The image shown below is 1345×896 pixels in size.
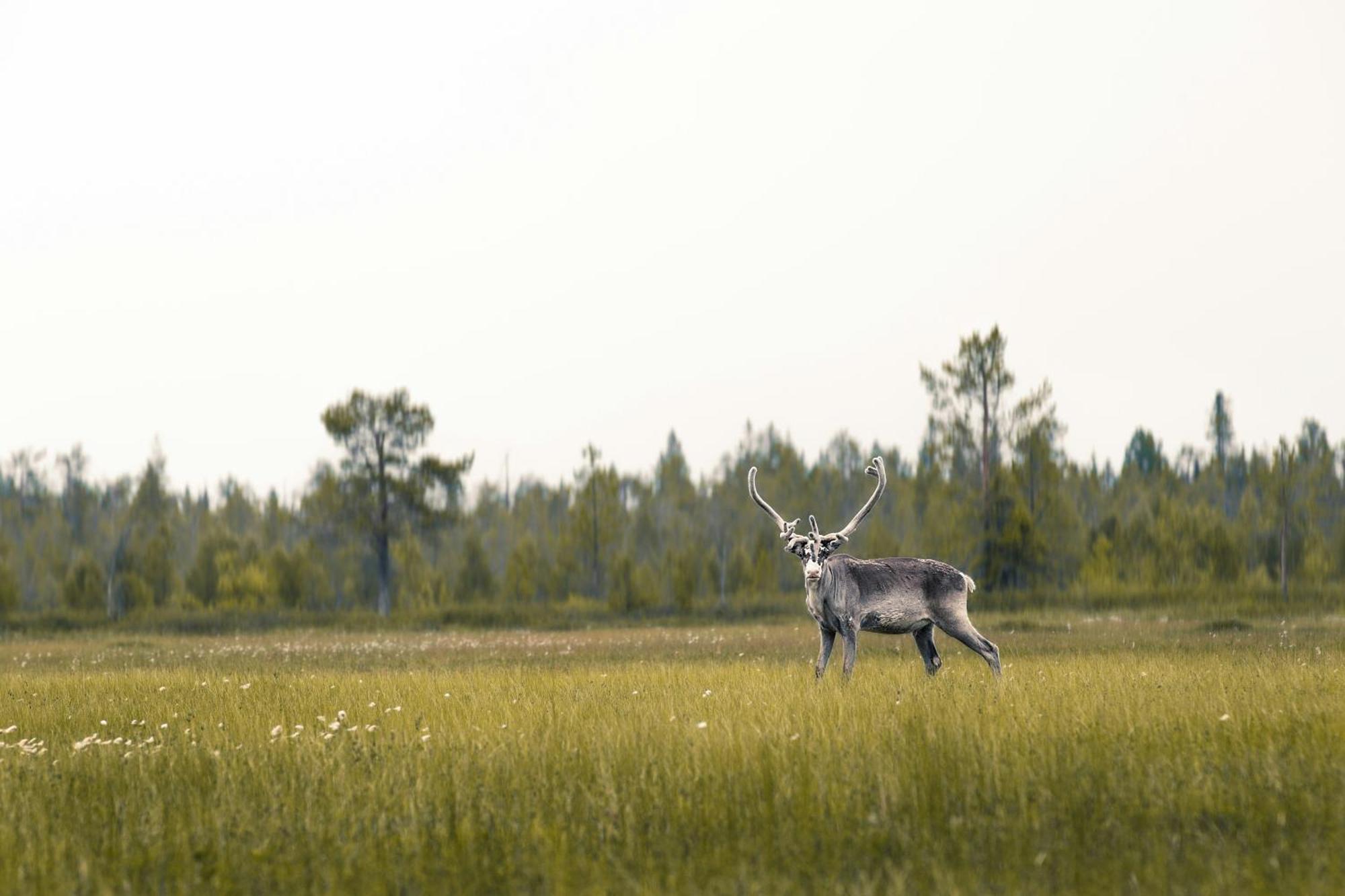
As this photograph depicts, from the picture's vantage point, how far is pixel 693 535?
84.5 meters

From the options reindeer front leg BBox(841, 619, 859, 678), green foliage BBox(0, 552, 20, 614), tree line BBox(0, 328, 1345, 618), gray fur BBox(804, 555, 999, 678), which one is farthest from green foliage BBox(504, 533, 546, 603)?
reindeer front leg BBox(841, 619, 859, 678)

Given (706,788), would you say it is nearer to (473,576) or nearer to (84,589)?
(473,576)

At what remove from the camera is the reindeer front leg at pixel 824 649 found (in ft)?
47.9

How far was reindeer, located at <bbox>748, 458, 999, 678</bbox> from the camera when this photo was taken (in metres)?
15.0

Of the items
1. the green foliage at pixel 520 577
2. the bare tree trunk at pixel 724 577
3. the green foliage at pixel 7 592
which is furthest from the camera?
the green foliage at pixel 520 577

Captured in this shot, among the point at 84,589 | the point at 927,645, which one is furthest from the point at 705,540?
the point at 927,645

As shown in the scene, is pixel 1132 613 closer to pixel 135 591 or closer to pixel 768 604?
pixel 768 604

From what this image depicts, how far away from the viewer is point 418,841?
6.28m

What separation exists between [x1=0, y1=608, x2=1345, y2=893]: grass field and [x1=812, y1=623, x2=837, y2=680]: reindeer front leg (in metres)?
0.20

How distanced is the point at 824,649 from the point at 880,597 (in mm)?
1121

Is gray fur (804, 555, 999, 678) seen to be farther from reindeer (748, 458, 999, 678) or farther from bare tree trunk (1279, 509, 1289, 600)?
bare tree trunk (1279, 509, 1289, 600)

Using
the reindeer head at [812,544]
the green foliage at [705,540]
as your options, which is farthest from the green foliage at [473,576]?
the reindeer head at [812,544]

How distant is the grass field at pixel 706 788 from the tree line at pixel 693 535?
1262cm

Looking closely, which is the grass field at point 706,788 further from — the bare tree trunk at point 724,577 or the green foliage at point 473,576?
the green foliage at point 473,576
